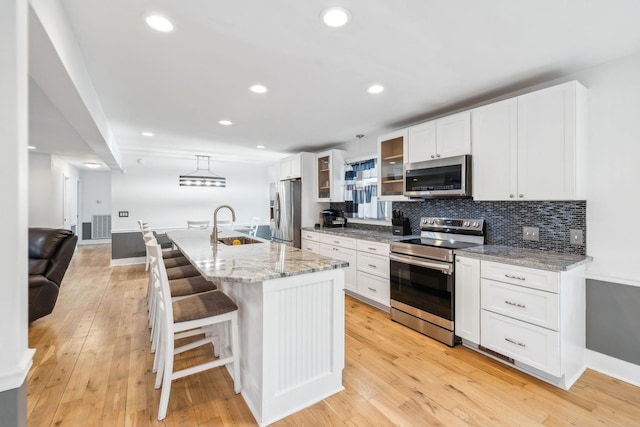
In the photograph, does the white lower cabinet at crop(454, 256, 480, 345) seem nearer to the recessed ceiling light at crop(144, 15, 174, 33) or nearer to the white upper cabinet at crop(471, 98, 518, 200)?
the white upper cabinet at crop(471, 98, 518, 200)

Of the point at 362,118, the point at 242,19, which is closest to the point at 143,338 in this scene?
the point at 242,19

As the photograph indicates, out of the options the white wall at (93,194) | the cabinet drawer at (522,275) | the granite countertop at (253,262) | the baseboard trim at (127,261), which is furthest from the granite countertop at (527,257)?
the white wall at (93,194)

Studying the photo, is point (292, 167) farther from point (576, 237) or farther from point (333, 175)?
point (576, 237)

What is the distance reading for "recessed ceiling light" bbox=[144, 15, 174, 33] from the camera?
167cm

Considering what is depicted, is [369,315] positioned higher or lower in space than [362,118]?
lower

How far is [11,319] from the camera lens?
93cm

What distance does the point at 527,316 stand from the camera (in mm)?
2162

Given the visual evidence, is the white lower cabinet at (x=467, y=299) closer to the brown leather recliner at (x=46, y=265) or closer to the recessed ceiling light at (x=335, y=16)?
the recessed ceiling light at (x=335, y=16)

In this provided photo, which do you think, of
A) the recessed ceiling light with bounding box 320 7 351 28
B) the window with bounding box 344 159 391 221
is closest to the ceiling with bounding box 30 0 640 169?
the recessed ceiling light with bounding box 320 7 351 28

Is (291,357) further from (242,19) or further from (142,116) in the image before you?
(142,116)

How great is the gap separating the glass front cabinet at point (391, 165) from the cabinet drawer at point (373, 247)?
0.64m

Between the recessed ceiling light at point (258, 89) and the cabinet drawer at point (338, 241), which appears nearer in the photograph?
the recessed ceiling light at point (258, 89)

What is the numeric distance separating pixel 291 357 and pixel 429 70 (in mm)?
2359

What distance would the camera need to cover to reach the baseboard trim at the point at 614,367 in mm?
2096
